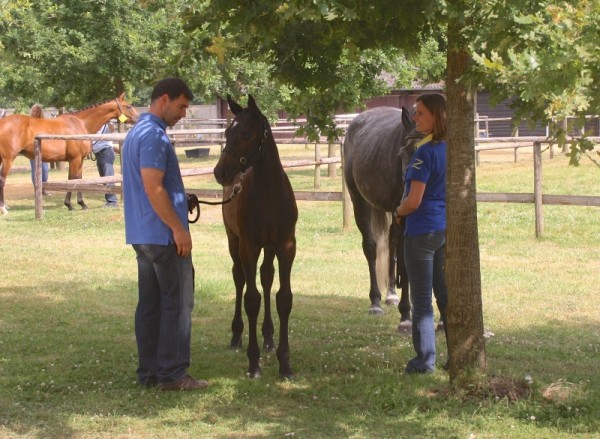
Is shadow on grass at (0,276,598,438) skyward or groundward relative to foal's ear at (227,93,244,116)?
groundward

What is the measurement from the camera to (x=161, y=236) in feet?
19.9

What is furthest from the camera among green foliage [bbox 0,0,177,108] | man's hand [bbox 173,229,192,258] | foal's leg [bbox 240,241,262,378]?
green foliage [bbox 0,0,177,108]

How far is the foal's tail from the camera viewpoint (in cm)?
954

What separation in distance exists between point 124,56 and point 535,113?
18134 millimetres

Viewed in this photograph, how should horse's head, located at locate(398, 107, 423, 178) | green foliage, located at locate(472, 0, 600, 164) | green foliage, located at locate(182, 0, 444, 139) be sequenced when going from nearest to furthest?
green foliage, located at locate(472, 0, 600, 164), green foliage, located at locate(182, 0, 444, 139), horse's head, located at locate(398, 107, 423, 178)

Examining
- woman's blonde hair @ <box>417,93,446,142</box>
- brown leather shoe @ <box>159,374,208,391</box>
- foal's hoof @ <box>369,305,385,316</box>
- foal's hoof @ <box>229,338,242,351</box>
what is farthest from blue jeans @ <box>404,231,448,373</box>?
foal's hoof @ <box>369,305,385,316</box>

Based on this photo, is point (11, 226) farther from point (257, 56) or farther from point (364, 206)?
point (257, 56)

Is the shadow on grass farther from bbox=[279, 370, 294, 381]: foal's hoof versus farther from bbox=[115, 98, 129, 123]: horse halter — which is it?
bbox=[115, 98, 129, 123]: horse halter

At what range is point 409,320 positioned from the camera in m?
8.34

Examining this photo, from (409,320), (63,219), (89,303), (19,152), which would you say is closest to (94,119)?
(19,152)

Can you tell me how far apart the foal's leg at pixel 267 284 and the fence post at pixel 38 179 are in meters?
10.6

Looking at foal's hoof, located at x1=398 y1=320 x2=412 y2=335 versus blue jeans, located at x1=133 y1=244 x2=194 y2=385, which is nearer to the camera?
blue jeans, located at x1=133 y1=244 x2=194 y2=385

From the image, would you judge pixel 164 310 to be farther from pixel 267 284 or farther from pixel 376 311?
pixel 376 311

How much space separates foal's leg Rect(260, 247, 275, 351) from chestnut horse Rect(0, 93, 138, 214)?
11.7 metres
